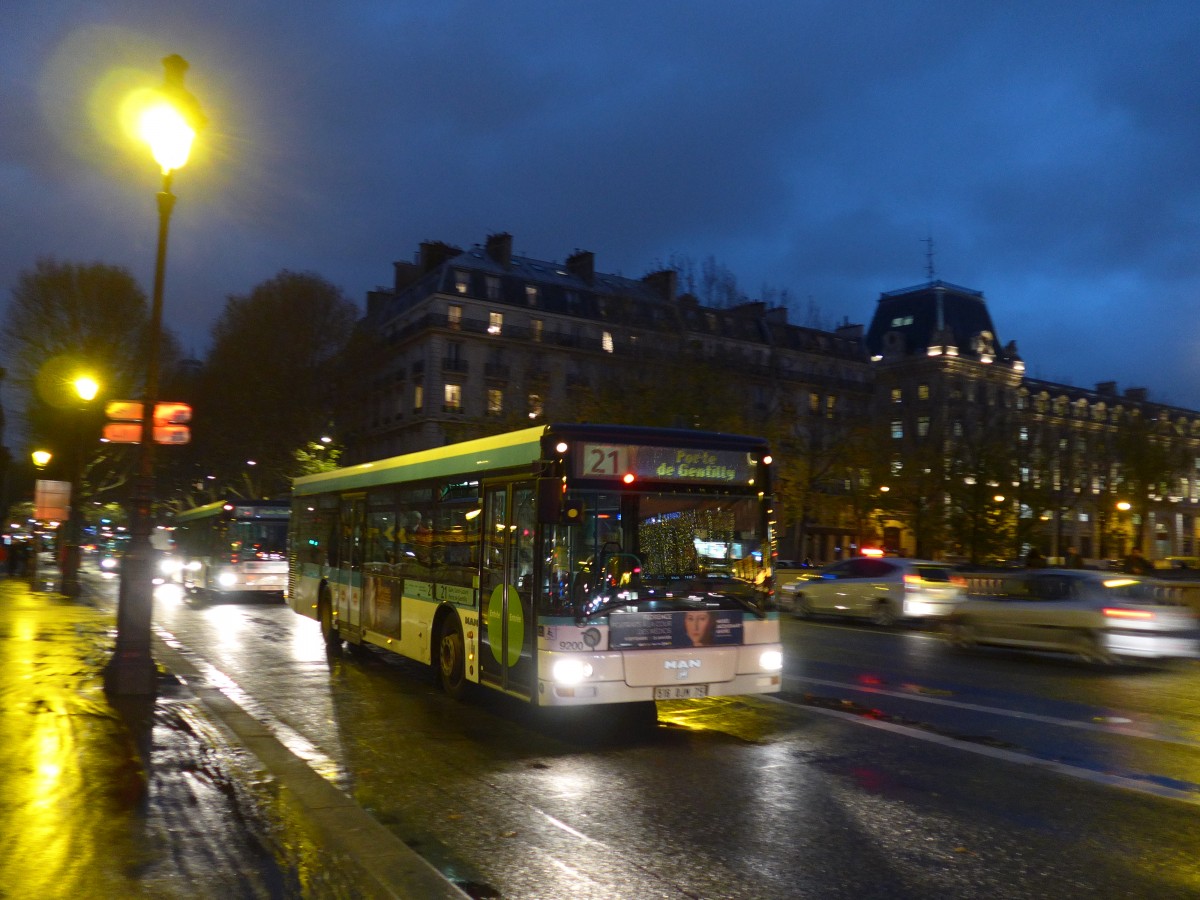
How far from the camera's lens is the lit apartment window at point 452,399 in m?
66.6

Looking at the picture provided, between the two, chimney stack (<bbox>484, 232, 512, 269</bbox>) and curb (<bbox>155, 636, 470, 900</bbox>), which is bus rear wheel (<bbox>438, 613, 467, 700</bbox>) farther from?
chimney stack (<bbox>484, 232, 512, 269</bbox>)

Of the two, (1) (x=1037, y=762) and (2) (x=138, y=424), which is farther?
(2) (x=138, y=424)

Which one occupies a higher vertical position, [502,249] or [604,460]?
[502,249]

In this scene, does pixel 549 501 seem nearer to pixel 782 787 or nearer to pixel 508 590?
pixel 508 590

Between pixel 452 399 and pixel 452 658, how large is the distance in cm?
5616

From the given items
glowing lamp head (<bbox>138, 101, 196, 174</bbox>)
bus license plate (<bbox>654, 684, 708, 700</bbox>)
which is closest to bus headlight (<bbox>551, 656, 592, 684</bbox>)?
bus license plate (<bbox>654, 684, 708, 700</bbox>)

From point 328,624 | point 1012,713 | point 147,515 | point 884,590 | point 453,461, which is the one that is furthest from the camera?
point 884,590

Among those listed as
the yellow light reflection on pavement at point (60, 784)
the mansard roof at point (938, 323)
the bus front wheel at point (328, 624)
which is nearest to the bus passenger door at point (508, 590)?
the yellow light reflection on pavement at point (60, 784)

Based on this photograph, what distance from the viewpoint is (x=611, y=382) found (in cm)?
3750

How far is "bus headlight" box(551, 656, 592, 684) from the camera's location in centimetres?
911

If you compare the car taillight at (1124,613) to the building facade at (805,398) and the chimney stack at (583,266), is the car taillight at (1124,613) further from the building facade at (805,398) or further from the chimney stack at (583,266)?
the chimney stack at (583,266)

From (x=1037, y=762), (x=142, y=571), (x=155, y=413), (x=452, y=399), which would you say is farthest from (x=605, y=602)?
(x=452, y=399)

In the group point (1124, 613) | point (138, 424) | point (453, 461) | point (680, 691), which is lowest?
point (680, 691)

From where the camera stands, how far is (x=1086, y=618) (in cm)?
1584
